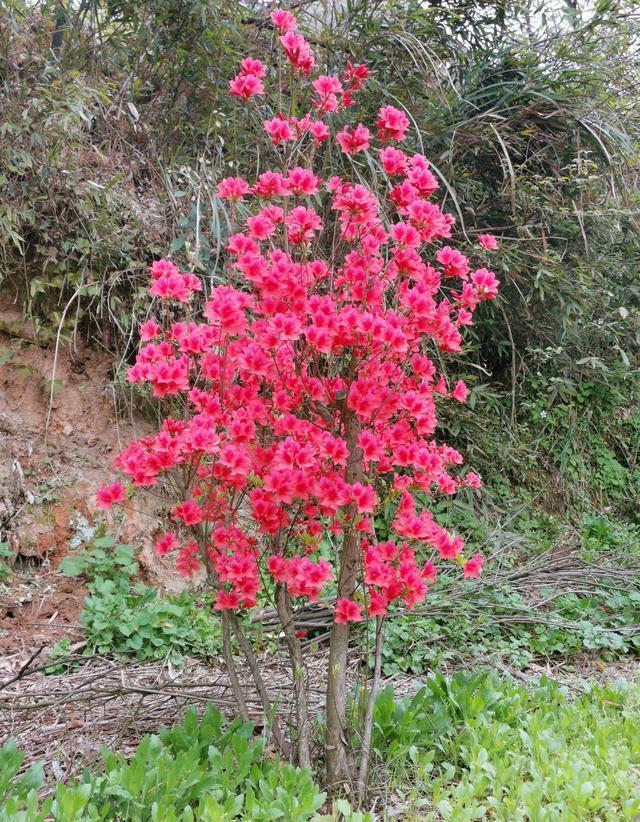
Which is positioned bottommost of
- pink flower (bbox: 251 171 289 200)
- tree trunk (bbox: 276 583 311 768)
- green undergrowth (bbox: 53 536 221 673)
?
green undergrowth (bbox: 53 536 221 673)

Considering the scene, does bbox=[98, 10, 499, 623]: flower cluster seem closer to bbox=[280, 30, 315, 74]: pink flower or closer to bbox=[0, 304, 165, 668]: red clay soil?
bbox=[280, 30, 315, 74]: pink flower

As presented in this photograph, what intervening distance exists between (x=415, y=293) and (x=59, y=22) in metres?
3.02

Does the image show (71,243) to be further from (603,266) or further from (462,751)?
(603,266)

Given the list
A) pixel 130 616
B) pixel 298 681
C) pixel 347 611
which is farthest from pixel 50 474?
pixel 347 611

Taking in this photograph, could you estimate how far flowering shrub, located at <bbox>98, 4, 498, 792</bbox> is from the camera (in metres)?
1.70

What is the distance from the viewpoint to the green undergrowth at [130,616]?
2723 millimetres

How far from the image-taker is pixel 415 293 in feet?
5.68

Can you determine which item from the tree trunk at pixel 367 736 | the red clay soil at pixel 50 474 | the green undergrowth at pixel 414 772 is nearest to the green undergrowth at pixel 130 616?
the red clay soil at pixel 50 474

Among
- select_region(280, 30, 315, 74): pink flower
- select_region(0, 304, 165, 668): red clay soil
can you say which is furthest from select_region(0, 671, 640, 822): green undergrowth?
select_region(280, 30, 315, 74): pink flower

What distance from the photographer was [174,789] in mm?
1706

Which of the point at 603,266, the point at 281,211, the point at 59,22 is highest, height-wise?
the point at 59,22

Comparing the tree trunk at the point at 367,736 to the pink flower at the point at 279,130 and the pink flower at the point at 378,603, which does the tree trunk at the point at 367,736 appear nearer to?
the pink flower at the point at 378,603

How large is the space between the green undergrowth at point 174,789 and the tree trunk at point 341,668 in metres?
0.18

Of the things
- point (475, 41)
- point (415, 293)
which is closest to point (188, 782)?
point (415, 293)
